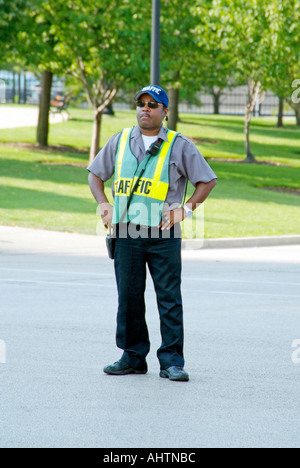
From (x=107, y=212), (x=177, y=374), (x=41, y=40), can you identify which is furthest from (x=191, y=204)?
(x=41, y=40)

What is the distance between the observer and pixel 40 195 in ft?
72.2

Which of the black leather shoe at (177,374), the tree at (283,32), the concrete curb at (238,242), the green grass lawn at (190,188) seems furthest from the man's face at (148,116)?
the tree at (283,32)

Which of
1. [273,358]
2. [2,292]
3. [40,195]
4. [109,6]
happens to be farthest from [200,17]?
[273,358]

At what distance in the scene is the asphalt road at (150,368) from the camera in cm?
528

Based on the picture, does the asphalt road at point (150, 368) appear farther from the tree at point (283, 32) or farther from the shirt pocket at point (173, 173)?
the tree at point (283, 32)

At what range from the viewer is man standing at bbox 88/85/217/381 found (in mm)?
6242

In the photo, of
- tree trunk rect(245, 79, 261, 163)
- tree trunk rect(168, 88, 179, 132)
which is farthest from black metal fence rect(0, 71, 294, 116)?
tree trunk rect(245, 79, 261, 163)

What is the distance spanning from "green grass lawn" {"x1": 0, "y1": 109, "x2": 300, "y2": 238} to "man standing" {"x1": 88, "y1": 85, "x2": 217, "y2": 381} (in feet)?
33.4

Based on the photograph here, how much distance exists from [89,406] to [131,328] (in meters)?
0.87

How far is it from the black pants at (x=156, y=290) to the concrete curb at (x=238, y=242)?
31.2ft

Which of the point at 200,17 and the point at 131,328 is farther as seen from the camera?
the point at 200,17

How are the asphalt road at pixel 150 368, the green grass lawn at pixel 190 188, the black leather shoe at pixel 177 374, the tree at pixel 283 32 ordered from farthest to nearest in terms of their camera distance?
the tree at pixel 283 32 → the green grass lawn at pixel 190 188 → the black leather shoe at pixel 177 374 → the asphalt road at pixel 150 368

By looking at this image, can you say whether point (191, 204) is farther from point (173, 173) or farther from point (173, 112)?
point (173, 112)

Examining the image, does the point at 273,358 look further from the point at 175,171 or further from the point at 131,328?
the point at 175,171
